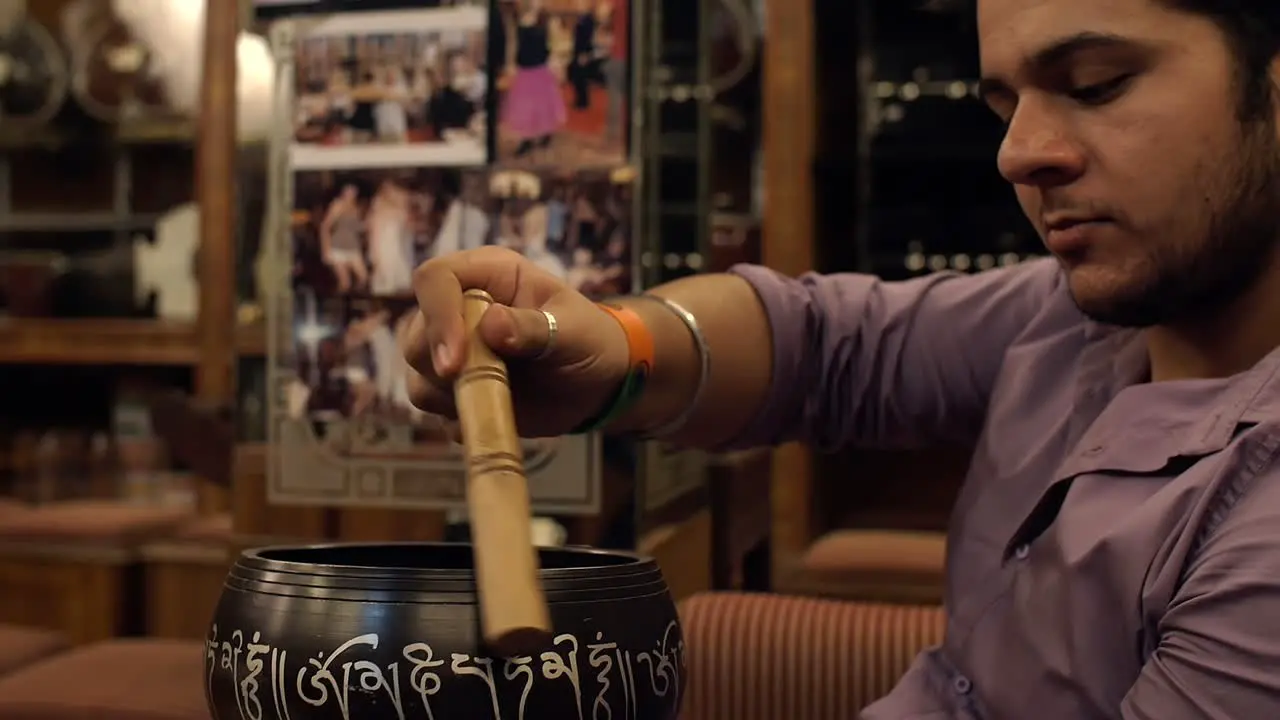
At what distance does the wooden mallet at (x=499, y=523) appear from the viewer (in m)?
0.67

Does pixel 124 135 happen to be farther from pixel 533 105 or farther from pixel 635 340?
pixel 635 340

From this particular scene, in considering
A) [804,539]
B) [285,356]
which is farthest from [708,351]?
[804,539]

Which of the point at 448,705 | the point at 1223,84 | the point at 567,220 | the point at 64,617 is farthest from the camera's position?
the point at 64,617

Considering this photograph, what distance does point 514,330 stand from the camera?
854mm

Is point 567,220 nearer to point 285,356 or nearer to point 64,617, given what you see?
point 285,356

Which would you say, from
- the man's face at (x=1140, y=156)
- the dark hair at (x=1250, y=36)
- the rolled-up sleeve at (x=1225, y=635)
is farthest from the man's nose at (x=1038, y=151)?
the rolled-up sleeve at (x=1225, y=635)

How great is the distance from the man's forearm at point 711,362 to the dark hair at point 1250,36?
1.47ft

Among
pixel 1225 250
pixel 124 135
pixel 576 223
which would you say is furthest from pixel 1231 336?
pixel 124 135

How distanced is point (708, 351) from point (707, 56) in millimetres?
722

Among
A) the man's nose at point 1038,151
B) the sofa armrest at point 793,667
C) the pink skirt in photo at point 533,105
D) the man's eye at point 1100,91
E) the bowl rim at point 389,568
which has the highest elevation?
the pink skirt in photo at point 533,105


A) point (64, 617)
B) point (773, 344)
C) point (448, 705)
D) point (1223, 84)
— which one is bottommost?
point (64, 617)

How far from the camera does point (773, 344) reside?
1.26 metres

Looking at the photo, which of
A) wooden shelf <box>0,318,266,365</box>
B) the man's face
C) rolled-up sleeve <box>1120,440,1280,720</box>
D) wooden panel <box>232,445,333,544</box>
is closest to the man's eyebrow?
the man's face

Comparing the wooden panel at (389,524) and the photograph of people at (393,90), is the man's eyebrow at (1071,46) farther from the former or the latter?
the wooden panel at (389,524)
